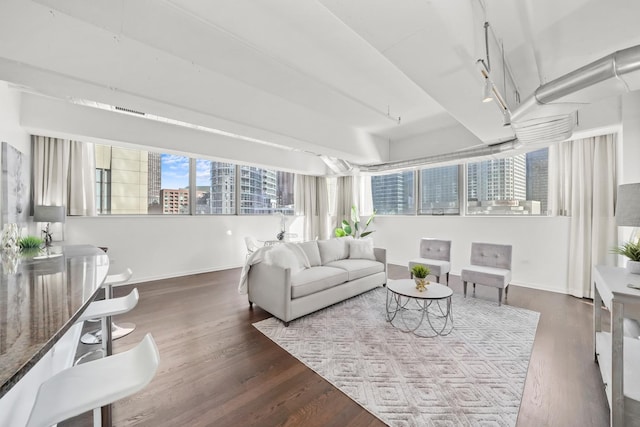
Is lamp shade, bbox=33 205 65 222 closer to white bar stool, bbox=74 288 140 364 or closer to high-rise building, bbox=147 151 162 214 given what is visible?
high-rise building, bbox=147 151 162 214

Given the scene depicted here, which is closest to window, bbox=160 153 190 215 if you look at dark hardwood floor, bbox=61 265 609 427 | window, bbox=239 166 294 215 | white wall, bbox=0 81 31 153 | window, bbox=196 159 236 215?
window, bbox=196 159 236 215

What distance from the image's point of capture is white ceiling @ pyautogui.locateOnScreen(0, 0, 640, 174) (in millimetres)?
1857

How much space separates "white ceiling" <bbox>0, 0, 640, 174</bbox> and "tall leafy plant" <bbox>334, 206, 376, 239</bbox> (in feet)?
12.2

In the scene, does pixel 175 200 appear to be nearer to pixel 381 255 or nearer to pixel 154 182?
pixel 154 182

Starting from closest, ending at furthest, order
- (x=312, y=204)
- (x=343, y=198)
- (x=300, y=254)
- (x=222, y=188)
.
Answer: (x=300, y=254) < (x=222, y=188) < (x=312, y=204) < (x=343, y=198)

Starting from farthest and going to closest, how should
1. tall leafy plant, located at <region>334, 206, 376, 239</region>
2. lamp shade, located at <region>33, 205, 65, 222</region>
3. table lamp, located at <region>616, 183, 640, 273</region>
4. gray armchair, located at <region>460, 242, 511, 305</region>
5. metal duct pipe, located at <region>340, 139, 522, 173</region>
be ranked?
tall leafy plant, located at <region>334, 206, 376, 239</region> < metal duct pipe, located at <region>340, 139, 522, 173</region> < gray armchair, located at <region>460, 242, 511, 305</region> < lamp shade, located at <region>33, 205, 65, 222</region> < table lamp, located at <region>616, 183, 640, 273</region>

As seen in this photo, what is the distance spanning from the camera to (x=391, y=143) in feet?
19.3

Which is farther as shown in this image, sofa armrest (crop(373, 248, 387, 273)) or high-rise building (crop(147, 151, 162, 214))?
high-rise building (crop(147, 151, 162, 214))

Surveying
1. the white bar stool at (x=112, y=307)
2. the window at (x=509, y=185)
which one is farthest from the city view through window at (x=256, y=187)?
the white bar stool at (x=112, y=307)

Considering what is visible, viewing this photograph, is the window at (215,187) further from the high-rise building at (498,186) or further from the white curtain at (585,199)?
the white curtain at (585,199)

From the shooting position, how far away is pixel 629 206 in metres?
1.70

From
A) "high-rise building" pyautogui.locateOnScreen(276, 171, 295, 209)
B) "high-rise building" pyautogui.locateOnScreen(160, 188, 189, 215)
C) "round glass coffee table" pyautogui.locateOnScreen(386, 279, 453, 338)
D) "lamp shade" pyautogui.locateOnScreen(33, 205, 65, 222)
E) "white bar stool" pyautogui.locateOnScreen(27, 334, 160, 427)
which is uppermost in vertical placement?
"high-rise building" pyautogui.locateOnScreen(276, 171, 295, 209)

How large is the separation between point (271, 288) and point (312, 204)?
4.50 meters

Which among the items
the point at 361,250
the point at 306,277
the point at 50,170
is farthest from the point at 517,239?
the point at 50,170
